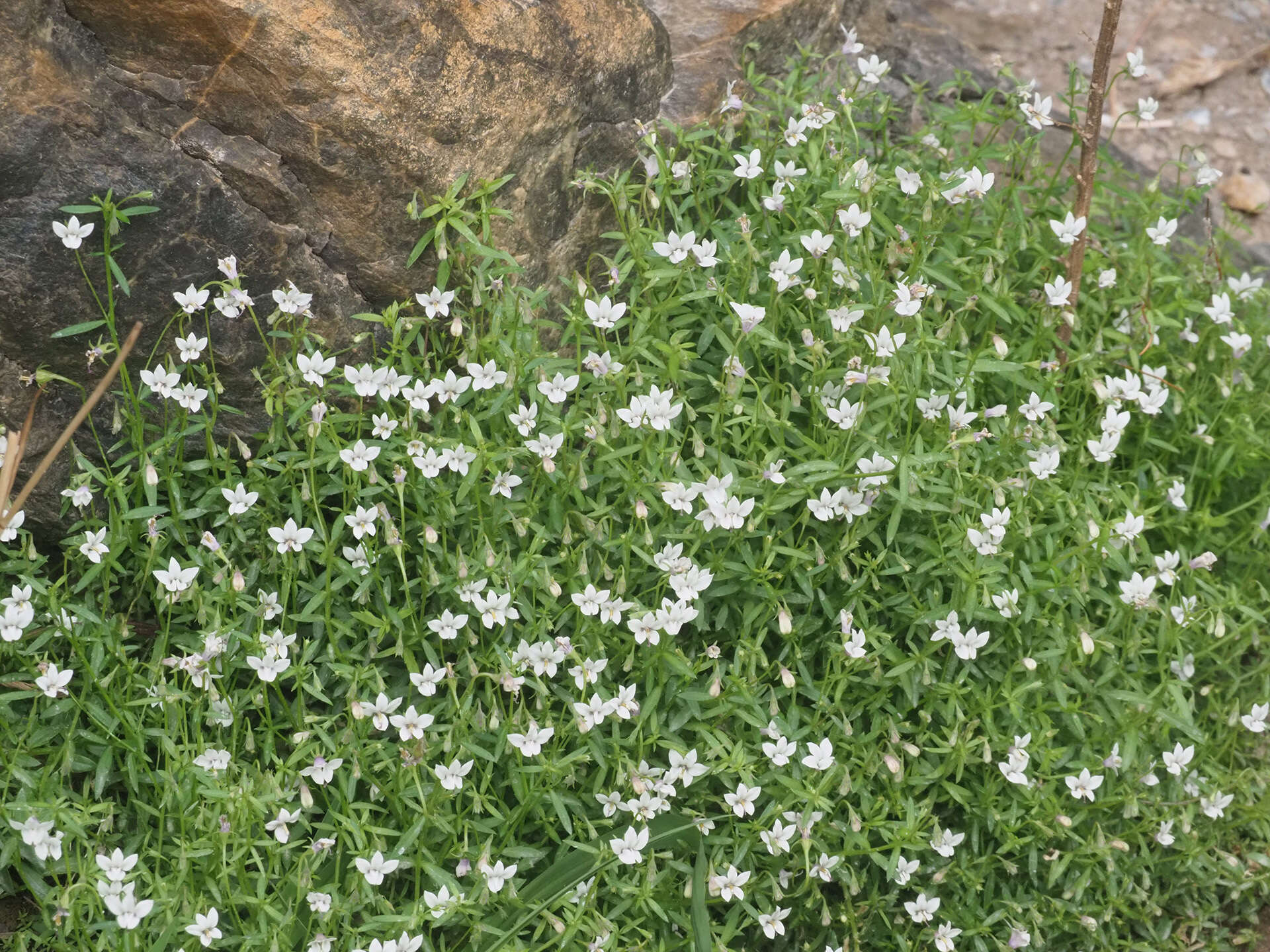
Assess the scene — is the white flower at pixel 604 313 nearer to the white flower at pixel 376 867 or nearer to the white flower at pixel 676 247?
the white flower at pixel 676 247

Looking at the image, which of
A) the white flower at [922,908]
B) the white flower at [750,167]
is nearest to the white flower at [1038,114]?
the white flower at [750,167]

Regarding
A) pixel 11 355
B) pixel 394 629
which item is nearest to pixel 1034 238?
pixel 394 629

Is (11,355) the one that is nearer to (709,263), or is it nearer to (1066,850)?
(709,263)

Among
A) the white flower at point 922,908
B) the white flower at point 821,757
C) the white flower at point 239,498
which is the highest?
the white flower at point 239,498

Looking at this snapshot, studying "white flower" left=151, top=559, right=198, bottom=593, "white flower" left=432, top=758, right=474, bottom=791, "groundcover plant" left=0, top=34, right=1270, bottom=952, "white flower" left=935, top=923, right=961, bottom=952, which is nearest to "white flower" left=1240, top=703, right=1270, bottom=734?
"groundcover plant" left=0, top=34, right=1270, bottom=952

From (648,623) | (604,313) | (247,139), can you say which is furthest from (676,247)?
(247,139)

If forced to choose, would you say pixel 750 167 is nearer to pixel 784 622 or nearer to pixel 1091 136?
pixel 1091 136
